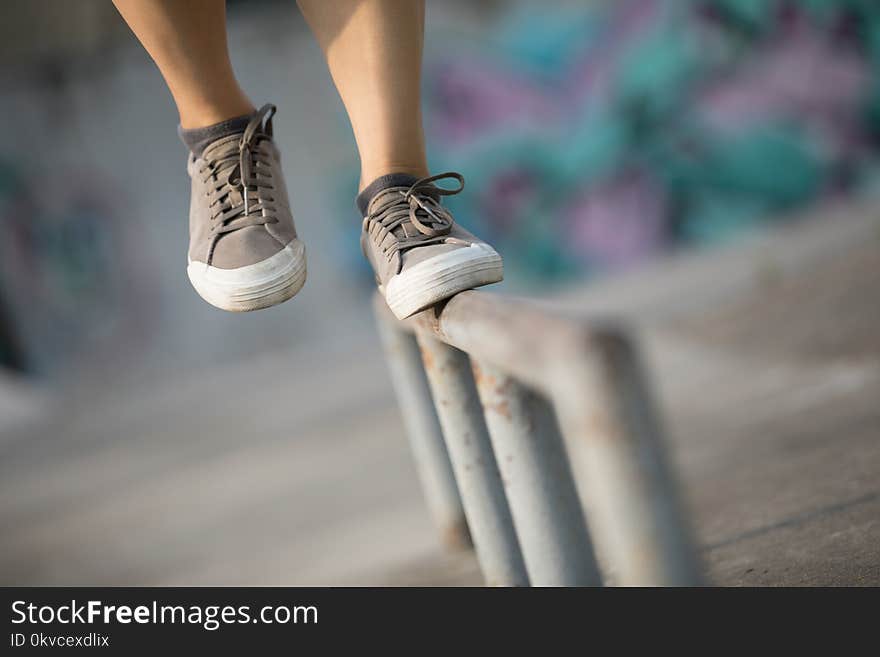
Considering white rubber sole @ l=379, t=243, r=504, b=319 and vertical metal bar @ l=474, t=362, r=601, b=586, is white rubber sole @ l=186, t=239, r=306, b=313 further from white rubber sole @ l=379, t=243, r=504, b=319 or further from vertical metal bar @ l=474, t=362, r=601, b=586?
vertical metal bar @ l=474, t=362, r=601, b=586

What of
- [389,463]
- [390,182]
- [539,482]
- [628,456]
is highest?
[389,463]

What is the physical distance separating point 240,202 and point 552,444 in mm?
678

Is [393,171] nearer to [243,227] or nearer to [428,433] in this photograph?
[243,227]

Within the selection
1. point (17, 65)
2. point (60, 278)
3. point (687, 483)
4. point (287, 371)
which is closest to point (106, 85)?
point (17, 65)

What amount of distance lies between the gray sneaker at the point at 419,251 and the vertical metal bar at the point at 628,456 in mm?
514

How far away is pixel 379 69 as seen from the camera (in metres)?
1.25

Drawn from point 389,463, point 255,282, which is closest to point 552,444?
point 255,282

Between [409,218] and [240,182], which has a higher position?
[240,182]

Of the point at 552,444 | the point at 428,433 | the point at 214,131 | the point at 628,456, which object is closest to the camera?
the point at 628,456

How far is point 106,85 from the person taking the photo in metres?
7.27

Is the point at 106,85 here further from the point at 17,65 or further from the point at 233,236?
the point at 233,236

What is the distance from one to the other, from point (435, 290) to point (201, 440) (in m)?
3.77

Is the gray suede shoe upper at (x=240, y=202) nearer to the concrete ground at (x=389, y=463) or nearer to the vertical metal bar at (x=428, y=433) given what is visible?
the concrete ground at (x=389, y=463)

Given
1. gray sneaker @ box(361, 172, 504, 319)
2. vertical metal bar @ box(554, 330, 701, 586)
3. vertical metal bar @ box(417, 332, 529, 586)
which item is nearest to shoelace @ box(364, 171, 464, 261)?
gray sneaker @ box(361, 172, 504, 319)
